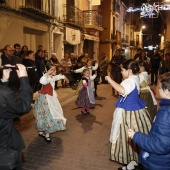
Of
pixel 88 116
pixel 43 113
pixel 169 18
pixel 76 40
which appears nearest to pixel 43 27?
→ pixel 76 40

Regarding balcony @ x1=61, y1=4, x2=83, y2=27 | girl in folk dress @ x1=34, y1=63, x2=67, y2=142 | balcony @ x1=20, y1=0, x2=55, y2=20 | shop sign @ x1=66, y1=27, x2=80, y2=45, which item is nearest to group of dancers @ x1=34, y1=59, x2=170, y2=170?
girl in folk dress @ x1=34, y1=63, x2=67, y2=142

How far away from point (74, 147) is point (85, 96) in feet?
9.05

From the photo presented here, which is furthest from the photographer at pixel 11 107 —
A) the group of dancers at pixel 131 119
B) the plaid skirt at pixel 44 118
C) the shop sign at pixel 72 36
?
the shop sign at pixel 72 36

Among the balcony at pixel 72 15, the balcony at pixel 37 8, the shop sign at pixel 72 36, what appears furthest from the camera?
the shop sign at pixel 72 36

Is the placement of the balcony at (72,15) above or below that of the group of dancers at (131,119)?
above

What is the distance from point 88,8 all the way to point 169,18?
904 centimetres

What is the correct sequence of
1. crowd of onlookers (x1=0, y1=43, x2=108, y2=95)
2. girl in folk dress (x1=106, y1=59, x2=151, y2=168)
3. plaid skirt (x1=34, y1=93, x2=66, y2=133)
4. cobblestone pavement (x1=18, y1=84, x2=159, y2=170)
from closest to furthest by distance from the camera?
girl in folk dress (x1=106, y1=59, x2=151, y2=168), cobblestone pavement (x1=18, y1=84, x2=159, y2=170), plaid skirt (x1=34, y1=93, x2=66, y2=133), crowd of onlookers (x1=0, y1=43, x2=108, y2=95)

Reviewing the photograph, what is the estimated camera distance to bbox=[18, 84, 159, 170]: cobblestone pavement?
13.0 ft

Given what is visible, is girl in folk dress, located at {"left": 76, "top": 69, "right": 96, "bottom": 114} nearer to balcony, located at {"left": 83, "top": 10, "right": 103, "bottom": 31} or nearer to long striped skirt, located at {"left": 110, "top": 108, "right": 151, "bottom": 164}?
long striped skirt, located at {"left": 110, "top": 108, "right": 151, "bottom": 164}

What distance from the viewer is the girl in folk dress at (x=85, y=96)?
284 inches

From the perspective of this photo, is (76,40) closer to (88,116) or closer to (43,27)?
(43,27)

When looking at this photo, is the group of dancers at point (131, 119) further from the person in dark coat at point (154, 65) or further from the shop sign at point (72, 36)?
the shop sign at point (72, 36)

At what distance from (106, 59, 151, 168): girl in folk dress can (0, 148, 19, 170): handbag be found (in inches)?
72.6

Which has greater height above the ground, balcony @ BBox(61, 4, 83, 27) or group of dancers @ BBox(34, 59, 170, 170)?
balcony @ BBox(61, 4, 83, 27)
